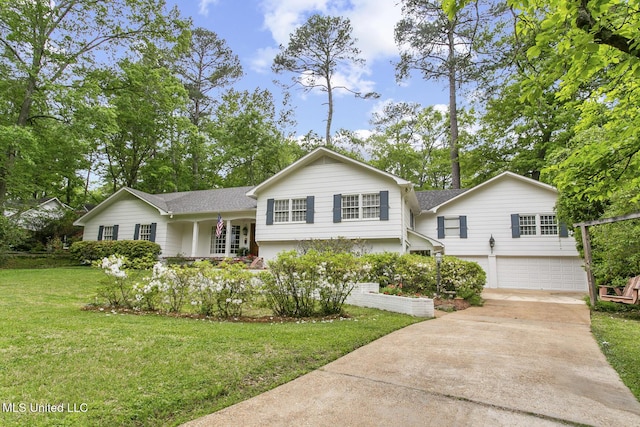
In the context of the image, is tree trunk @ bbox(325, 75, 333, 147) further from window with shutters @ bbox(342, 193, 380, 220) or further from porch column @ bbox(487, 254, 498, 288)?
porch column @ bbox(487, 254, 498, 288)

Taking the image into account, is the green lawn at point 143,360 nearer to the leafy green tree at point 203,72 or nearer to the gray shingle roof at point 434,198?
the gray shingle roof at point 434,198

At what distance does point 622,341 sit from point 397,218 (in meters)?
9.06

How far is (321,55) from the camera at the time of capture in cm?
2589

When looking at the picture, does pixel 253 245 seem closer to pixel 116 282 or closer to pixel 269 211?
pixel 269 211

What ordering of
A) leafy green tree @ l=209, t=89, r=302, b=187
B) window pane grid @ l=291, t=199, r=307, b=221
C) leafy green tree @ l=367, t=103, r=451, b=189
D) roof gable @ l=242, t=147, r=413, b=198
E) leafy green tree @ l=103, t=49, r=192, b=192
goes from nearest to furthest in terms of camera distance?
roof gable @ l=242, t=147, r=413, b=198, window pane grid @ l=291, t=199, r=307, b=221, leafy green tree @ l=103, t=49, r=192, b=192, leafy green tree @ l=209, t=89, r=302, b=187, leafy green tree @ l=367, t=103, r=451, b=189

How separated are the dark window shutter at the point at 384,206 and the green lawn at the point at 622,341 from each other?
749cm

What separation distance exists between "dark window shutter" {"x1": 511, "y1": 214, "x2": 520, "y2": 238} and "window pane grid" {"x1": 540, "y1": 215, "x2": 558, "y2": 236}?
99 centimetres

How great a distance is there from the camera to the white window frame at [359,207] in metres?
14.8

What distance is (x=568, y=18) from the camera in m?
3.04

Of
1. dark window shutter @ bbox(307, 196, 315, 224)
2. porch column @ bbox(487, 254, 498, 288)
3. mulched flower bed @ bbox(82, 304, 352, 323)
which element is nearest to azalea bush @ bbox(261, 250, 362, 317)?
mulched flower bed @ bbox(82, 304, 352, 323)

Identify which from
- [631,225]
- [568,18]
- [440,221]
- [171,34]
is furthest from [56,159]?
[631,225]

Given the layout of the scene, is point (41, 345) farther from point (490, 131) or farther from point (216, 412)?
point (490, 131)

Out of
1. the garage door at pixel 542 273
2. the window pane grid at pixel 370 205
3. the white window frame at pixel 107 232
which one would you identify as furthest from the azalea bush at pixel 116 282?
the garage door at pixel 542 273

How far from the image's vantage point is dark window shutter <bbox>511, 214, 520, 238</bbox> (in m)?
16.1
